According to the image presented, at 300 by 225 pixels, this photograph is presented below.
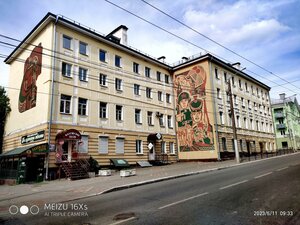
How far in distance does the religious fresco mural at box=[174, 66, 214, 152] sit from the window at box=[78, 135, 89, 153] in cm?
1443

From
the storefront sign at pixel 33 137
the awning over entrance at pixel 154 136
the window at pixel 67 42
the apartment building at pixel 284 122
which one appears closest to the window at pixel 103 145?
the storefront sign at pixel 33 137

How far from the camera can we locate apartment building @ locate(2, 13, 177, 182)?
21.0 meters

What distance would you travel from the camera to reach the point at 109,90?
85.5 ft

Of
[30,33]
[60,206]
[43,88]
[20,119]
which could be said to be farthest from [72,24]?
[60,206]

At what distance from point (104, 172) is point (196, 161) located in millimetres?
14329

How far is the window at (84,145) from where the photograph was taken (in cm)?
2200

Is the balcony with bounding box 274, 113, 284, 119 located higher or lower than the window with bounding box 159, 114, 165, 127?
higher

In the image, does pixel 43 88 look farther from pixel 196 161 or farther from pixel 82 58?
pixel 196 161

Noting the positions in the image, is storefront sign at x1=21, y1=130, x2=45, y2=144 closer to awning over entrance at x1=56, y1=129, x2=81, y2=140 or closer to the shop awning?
awning over entrance at x1=56, y1=129, x2=81, y2=140

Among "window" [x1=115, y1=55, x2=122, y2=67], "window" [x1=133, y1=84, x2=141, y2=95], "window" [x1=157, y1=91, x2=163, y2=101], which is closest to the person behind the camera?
"window" [x1=115, y1=55, x2=122, y2=67]

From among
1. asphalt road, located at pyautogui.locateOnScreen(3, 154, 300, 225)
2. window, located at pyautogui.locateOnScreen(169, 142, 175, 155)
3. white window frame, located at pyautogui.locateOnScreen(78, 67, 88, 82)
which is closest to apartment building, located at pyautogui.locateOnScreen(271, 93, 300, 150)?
window, located at pyautogui.locateOnScreen(169, 142, 175, 155)

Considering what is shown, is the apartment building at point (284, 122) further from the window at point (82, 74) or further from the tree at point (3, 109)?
the tree at point (3, 109)

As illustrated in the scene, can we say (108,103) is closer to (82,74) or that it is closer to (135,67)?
(82,74)

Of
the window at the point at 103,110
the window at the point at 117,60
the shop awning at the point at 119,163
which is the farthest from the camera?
the window at the point at 117,60
